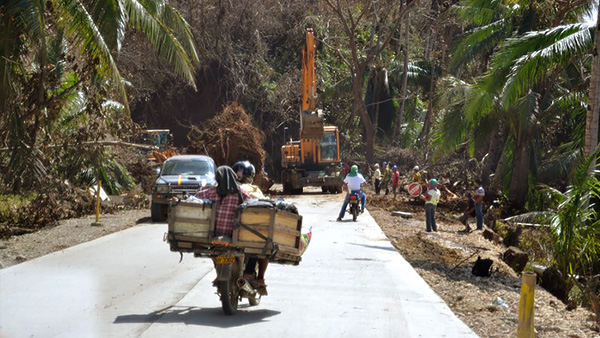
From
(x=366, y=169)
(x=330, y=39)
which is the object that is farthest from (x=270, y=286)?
(x=330, y=39)

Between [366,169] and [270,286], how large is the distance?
114 feet

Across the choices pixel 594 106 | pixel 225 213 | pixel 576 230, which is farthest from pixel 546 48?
pixel 225 213

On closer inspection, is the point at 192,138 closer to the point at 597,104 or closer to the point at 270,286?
the point at 597,104

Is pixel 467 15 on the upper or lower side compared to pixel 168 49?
upper

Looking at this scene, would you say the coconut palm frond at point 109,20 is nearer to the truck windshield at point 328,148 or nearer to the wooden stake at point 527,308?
the wooden stake at point 527,308

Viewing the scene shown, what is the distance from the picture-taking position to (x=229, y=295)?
907 centimetres

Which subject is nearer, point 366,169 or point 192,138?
point 192,138

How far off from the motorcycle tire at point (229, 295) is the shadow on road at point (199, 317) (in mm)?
113

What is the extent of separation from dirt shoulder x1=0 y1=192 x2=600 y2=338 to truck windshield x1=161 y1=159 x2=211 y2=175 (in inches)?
62.9

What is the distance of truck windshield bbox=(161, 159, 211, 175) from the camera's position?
23.0 metres

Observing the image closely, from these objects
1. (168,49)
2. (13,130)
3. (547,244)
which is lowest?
(547,244)

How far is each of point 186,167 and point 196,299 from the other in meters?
13.1

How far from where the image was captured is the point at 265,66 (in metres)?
44.8

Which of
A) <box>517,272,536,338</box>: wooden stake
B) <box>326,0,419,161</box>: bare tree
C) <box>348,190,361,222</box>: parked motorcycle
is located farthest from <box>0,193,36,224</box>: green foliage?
<box>326,0,419,161</box>: bare tree
